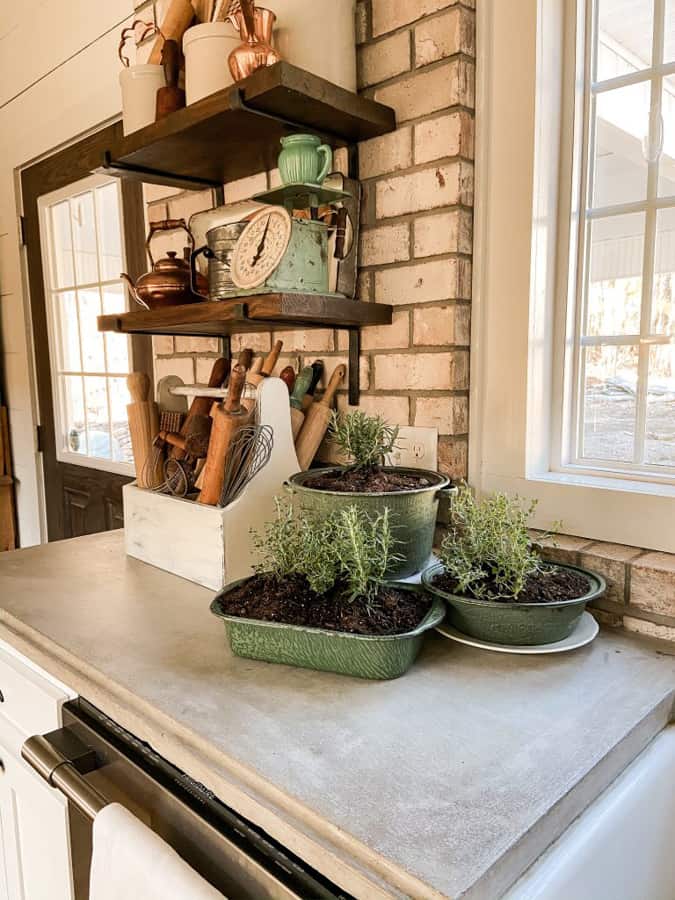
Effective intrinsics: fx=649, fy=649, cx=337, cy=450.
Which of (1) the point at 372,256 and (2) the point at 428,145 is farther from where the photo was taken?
(1) the point at 372,256

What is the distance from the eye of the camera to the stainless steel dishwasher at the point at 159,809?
616mm

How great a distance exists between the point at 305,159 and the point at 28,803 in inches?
46.7

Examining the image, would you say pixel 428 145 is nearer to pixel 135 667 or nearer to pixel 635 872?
pixel 135 667

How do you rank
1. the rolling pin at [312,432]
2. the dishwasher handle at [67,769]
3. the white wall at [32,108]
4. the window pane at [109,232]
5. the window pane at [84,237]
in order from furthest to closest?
the window pane at [84,237]
the window pane at [109,232]
the white wall at [32,108]
the rolling pin at [312,432]
the dishwasher handle at [67,769]

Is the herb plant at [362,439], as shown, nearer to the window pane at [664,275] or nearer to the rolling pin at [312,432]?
the rolling pin at [312,432]

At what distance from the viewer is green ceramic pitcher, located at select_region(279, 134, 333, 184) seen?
1.16 m

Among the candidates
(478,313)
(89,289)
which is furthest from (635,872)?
(89,289)

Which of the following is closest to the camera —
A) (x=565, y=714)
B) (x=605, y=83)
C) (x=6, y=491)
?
(x=565, y=714)

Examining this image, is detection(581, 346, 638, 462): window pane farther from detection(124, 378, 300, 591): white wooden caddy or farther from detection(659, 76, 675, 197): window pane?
detection(124, 378, 300, 591): white wooden caddy

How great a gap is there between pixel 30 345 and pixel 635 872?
2951 mm

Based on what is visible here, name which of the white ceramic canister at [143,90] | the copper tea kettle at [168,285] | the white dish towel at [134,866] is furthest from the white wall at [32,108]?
the white dish towel at [134,866]

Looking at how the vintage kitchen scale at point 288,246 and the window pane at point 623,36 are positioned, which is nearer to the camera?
the window pane at point 623,36

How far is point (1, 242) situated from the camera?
3.00m

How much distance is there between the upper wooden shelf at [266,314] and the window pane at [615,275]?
0.38 m
